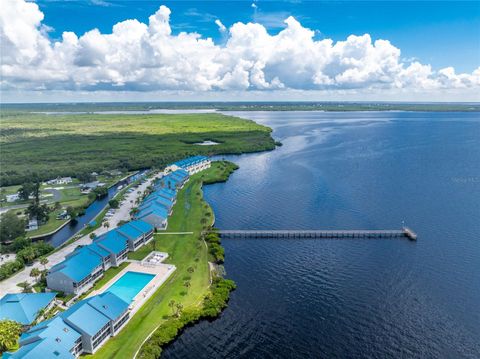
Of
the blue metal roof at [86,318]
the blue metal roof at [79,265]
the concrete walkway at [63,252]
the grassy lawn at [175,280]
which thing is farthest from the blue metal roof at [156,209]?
the blue metal roof at [86,318]

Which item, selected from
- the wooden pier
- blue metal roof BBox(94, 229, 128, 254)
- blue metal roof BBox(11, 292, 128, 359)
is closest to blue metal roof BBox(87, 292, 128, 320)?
blue metal roof BBox(11, 292, 128, 359)

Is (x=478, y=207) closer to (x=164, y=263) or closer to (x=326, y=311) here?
(x=326, y=311)

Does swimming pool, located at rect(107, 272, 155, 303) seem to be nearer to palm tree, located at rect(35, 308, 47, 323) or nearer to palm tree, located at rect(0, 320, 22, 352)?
palm tree, located at rect(35, 308, 47, 323)

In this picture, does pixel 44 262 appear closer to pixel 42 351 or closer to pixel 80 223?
pixel 42 351

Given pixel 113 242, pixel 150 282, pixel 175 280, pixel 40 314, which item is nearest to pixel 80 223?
pixel 113 242

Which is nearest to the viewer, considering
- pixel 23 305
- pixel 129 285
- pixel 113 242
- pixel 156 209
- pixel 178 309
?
pixel 23 305

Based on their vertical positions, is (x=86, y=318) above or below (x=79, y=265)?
below

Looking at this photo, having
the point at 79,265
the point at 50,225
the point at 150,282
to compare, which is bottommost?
the point at 50,225
